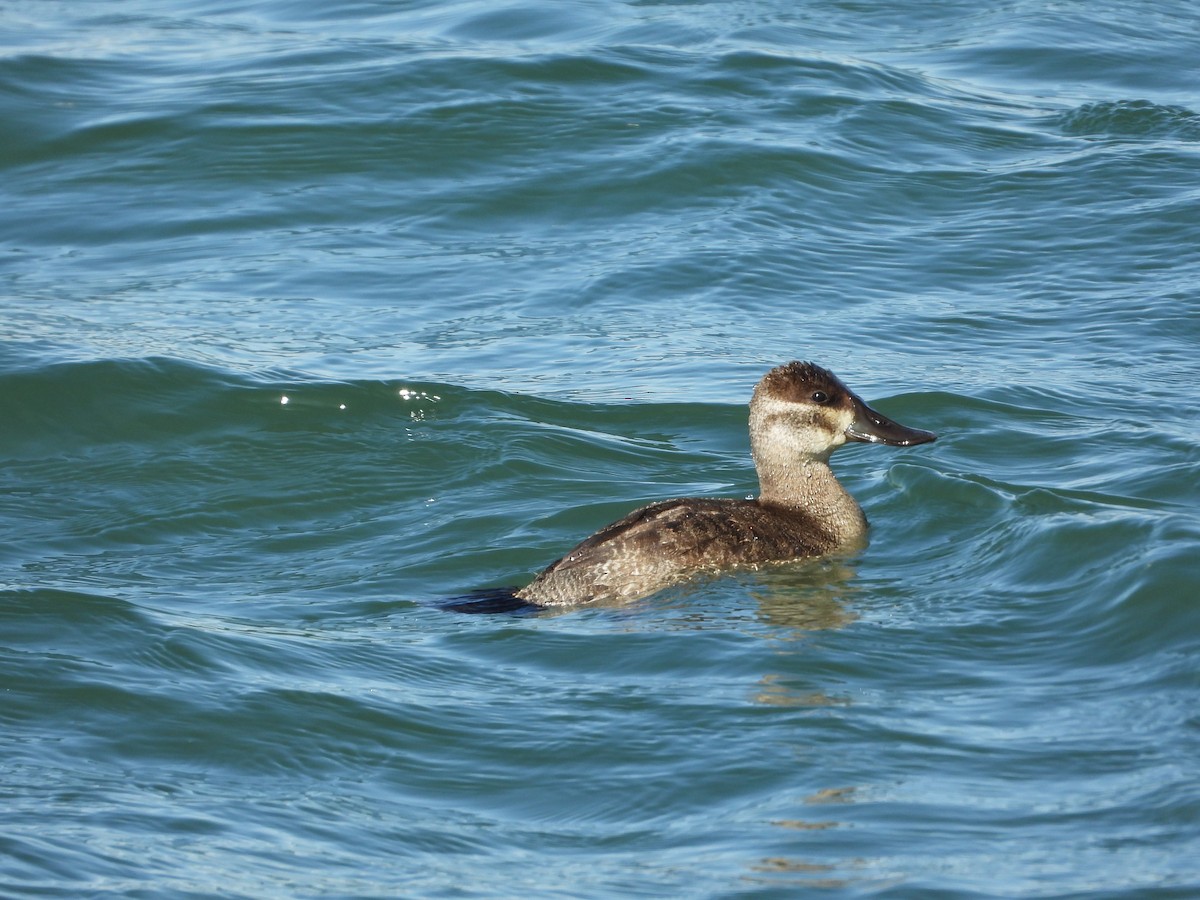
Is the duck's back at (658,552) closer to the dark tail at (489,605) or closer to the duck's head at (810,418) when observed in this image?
the dark tail at (489,605)

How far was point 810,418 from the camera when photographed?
340 inches

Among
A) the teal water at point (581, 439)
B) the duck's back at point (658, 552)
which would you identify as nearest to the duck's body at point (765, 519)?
the duck's back at point (658, 552)

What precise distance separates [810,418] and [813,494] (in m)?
0.37

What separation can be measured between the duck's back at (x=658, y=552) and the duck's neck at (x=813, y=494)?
1.32 ft

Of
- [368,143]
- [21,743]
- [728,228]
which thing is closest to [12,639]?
[21,743]

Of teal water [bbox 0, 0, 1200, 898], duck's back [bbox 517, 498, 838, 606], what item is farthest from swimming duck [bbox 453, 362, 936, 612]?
teal water [bbox 0, 0, 1200, 898]

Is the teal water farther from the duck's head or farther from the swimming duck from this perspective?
the duck's head

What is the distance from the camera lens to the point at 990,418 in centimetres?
1002

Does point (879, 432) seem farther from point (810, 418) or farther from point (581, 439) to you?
point (581, 439)

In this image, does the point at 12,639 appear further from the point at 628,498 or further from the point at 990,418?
the point at 990,418

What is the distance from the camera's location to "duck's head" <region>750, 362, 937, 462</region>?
857 cm

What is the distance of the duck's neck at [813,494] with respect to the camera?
8602 millimetres

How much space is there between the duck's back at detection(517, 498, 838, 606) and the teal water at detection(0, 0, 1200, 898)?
0.13 m

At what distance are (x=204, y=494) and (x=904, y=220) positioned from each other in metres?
6.19
